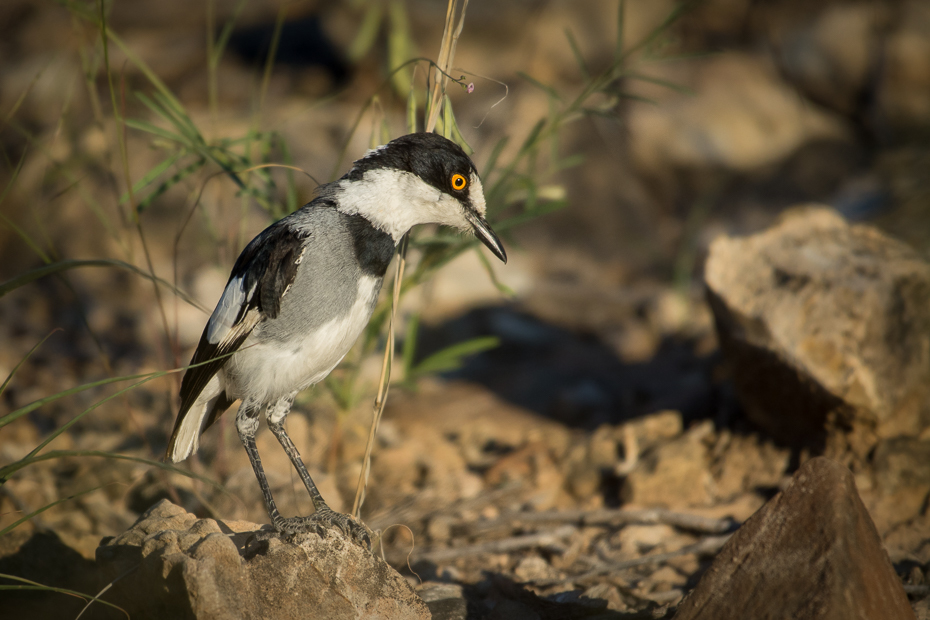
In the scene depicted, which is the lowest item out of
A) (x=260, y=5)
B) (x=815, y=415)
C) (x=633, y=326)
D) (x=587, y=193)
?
(x=815, y=415)

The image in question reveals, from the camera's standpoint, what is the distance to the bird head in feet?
10.4

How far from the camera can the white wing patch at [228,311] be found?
315 centimetres

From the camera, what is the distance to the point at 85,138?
24.5ft

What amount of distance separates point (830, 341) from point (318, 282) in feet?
7.99

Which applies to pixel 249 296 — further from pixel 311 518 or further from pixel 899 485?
pixel 899 485

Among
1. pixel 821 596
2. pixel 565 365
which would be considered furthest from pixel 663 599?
pixel 565 365

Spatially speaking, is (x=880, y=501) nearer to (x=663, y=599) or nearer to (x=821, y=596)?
(x=663, y=599)

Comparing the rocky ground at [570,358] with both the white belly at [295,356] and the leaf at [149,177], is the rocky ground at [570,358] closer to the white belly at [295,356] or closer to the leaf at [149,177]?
the leaf at [149,177]

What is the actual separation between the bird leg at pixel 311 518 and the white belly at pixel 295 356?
16 cm

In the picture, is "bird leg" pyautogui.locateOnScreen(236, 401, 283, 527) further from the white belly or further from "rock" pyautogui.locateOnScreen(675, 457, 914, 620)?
"rock" pyautogui.locateOnScreen(675, 457, 914, 620)

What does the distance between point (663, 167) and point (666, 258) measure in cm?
151

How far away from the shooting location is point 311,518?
115 inches

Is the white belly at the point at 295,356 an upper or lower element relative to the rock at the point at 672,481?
upper

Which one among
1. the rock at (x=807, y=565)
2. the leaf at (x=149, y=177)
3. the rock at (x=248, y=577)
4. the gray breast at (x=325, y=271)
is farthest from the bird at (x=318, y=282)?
the rock at (x=807, y=565)
